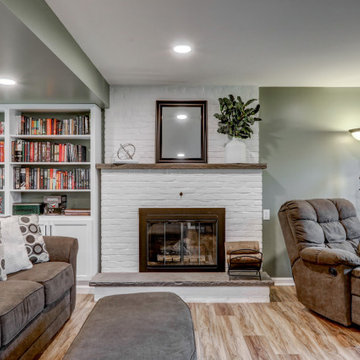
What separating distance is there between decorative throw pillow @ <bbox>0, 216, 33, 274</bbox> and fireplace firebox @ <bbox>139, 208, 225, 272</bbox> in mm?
1410

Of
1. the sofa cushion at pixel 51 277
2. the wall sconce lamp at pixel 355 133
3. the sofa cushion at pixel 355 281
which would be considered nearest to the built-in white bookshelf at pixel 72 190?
the sofa cushion at pixel 51 277

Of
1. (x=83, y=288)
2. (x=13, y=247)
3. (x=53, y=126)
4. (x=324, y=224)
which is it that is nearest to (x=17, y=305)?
(x=13, y=247)

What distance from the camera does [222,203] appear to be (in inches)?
155

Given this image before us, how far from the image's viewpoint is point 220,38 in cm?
271

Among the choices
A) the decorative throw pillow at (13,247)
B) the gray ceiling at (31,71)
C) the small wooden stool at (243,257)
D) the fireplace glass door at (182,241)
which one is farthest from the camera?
the fireplace glass door at (182,241)

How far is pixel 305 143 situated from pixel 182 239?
1896mm

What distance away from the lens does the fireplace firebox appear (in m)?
3.85

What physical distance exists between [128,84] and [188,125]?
0.86 metres

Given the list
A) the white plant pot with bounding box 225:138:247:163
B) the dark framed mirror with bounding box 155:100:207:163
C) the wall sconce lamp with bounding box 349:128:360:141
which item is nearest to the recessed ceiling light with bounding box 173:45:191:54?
the dark framed mirror with bounding box 155:100:207:163

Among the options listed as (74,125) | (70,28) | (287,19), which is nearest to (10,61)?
(70,28)

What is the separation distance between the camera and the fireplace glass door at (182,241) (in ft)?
12.8

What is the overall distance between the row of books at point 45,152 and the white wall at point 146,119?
42cm

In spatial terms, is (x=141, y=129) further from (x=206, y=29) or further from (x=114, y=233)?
(x=206, y=29)

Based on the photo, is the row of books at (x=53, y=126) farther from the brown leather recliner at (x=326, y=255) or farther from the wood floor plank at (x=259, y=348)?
the wood floor plank at (x=259, y=348)
